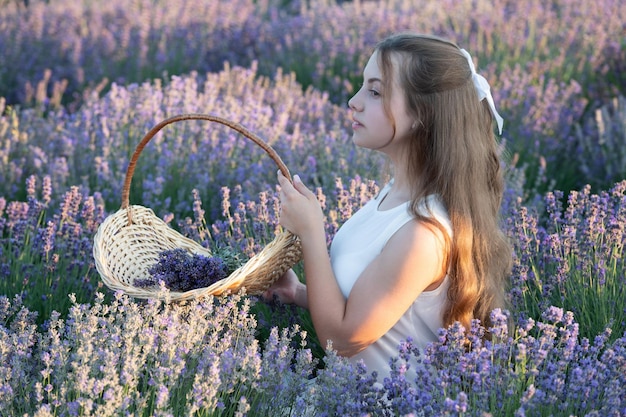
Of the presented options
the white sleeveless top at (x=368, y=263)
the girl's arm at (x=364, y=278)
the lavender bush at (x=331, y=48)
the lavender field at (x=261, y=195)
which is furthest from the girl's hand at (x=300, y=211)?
the lavender bush at (x=331, y=48)

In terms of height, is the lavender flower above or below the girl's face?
below

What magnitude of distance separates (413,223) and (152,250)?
98 cm

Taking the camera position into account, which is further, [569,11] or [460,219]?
[569,11]

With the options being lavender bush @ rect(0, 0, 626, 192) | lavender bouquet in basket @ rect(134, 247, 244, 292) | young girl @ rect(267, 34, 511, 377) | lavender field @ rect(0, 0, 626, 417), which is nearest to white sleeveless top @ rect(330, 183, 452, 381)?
young girl @ rect(267, 34, 511, 377)

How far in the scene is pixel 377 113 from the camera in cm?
250

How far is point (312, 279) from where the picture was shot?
2.42 metres

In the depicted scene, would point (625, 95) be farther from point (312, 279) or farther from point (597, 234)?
point (312, 279)

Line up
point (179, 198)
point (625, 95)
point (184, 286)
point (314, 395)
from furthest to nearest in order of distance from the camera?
point (625, 95) < point (179, 198) < point (184, 286) < point (314, 395)

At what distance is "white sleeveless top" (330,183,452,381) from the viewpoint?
246 centimetres

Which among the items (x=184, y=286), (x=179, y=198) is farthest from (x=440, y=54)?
(x=179, y=198)

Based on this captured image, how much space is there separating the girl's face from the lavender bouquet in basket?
57 centimetres

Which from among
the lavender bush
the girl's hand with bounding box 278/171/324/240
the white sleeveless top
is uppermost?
the girl's hand with bounding box 278/171/324/240

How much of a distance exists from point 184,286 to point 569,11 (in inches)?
240

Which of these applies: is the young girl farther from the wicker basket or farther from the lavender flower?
the lavender flower
